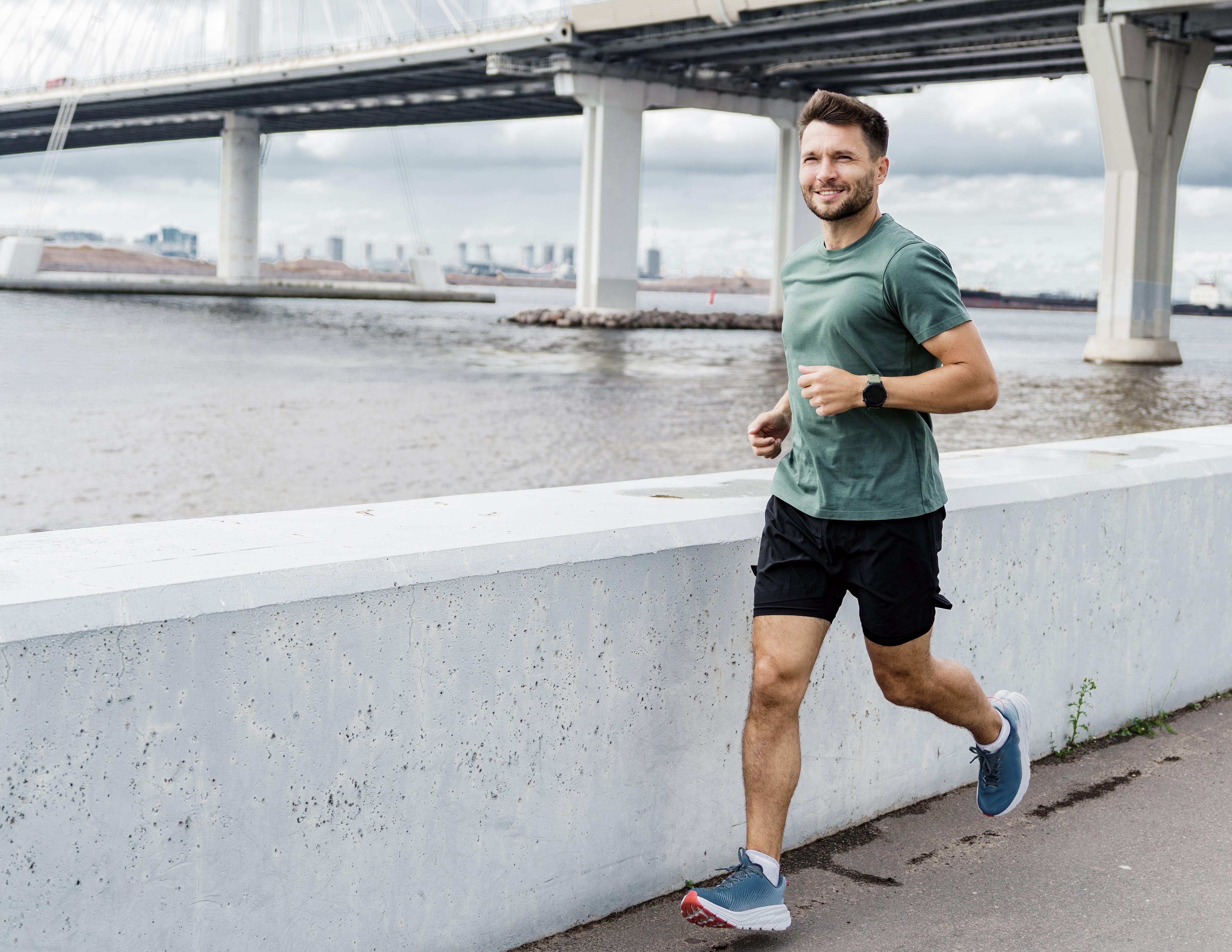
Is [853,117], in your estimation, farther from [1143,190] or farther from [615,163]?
[615,163]

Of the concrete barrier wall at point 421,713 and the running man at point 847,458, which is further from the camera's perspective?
the running man at point 847,458

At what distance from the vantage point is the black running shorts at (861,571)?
9.43ft

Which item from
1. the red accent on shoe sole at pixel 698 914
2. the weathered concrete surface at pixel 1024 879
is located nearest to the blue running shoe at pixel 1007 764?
the weathered concrete surface at pixel 1024 879

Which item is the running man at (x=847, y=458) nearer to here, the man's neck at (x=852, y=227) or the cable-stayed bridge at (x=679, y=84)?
the man's neck at (x=852, y=227)

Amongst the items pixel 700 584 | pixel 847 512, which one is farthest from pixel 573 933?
pixel 847 512

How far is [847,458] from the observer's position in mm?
2896

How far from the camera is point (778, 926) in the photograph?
2.89 meters

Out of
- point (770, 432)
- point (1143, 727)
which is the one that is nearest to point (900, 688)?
point (770, 432)

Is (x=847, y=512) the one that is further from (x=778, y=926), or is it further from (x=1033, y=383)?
(x=1033, y=383)

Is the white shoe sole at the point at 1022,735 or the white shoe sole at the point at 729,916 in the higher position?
the white shoe sole at the point at 1022,735

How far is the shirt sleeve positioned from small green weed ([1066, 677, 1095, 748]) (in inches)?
84.8

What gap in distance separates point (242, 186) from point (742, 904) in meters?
80.5

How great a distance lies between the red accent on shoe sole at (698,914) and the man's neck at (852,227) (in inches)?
56.1

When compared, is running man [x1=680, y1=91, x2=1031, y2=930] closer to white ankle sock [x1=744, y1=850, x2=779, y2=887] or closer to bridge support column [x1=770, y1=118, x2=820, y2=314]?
white ankle sock [x1=744, y1=850, x2=779, y2=887]
